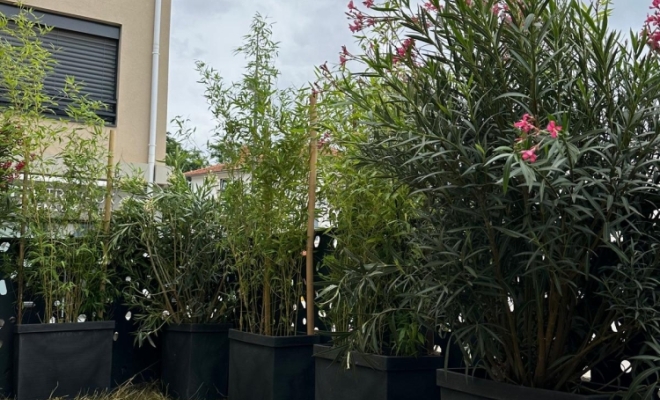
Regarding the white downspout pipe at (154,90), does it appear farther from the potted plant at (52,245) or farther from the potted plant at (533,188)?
the potted plant at (533,188)

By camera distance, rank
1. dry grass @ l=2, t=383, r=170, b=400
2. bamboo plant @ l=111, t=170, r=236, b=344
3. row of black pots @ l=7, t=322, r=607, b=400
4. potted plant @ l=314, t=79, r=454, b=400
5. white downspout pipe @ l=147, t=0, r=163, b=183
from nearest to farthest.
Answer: potted plant @ l=314, t=79, r=454, b=400, row of black pots @ l=7, t=322, r=607, b=400, dry grass @ l=2, t=383, r=170, b=400, bamboo plant @ l=111, t=170, r=236, b=344, white downspout pipe @ l=147, t=0, r=163, b=183

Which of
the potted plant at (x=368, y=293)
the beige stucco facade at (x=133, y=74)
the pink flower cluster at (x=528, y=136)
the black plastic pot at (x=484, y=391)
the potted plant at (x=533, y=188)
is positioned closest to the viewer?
the pink flower cluster at (x=528, y=136)

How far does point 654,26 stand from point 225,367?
10.6ft

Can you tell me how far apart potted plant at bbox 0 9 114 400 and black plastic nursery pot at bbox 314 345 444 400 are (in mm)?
1824

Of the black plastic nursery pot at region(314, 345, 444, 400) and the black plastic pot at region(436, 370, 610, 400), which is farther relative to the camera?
the black plastic nursery pot at region(314, 345, 444, 400)

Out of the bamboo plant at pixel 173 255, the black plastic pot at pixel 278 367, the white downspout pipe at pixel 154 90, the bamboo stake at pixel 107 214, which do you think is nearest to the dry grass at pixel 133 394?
the bamboo plant at pixel 173 255

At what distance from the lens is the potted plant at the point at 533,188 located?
2.03 m

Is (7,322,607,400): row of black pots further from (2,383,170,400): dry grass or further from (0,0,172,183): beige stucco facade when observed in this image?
(0,0,172,183): beige stucco facade

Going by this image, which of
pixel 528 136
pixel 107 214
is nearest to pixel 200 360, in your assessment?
pixel 107 214

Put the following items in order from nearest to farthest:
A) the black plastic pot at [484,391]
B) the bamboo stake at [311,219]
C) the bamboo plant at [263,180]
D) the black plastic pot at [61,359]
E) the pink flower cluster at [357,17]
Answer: the black plastic pot at [484,391] → the pink flower cluster at [357,17] → the bamboo stake at [311,219] → the bamboo plant at [263,180] → the black plastic pot at [61,359]

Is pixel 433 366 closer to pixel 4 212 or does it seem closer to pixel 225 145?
pixel 225 145

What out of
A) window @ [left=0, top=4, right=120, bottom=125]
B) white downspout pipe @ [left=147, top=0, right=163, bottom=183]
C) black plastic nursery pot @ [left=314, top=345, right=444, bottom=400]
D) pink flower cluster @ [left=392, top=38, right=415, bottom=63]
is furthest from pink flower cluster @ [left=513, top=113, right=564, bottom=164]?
white downspout pipe @ [left=147, top=0, right=163, bottom=183]

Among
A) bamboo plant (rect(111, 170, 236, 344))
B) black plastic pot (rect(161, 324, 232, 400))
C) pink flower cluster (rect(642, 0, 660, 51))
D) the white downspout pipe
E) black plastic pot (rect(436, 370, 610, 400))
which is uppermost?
the white downspout pipe

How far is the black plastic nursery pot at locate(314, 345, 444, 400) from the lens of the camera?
3.00 m
